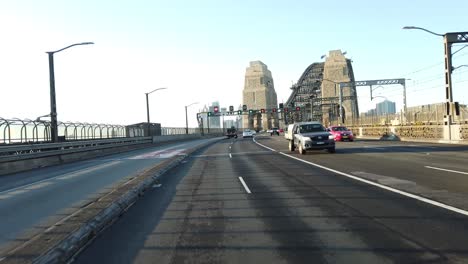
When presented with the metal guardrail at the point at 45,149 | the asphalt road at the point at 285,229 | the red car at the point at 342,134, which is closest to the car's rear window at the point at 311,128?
the metal guardrail at the point at 45,149

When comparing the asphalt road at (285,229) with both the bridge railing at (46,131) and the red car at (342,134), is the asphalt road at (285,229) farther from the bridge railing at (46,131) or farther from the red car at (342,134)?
the red car at (342,134)

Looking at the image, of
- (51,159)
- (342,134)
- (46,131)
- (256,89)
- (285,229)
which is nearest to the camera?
(285,229)

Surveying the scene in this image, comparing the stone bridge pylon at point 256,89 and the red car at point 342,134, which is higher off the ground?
the stone bridge pylon at point 256,89

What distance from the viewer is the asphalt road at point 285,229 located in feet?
20.4

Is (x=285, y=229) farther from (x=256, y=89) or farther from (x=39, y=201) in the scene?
(x=256, y=89)

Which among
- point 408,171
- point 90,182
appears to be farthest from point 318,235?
point 90,182

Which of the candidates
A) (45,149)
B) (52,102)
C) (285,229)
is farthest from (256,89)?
(285,229)

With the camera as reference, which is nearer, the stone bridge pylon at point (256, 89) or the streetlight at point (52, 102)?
the streetlight at point (52, 102)

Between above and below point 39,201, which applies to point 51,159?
above

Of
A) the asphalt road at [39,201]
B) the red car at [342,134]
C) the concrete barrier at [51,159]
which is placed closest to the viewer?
the asphalt road at [39,201]

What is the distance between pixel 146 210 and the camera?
1023 centimetres

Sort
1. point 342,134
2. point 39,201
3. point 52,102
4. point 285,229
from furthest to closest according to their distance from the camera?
1. point 342,134
2. point 52,102
3. point 39,201
4. point 285,229

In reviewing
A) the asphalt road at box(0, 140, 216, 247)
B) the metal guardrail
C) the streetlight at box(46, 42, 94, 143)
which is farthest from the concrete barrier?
the asphalt road at box(0, 140, 216, 247)

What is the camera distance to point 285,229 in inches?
303
